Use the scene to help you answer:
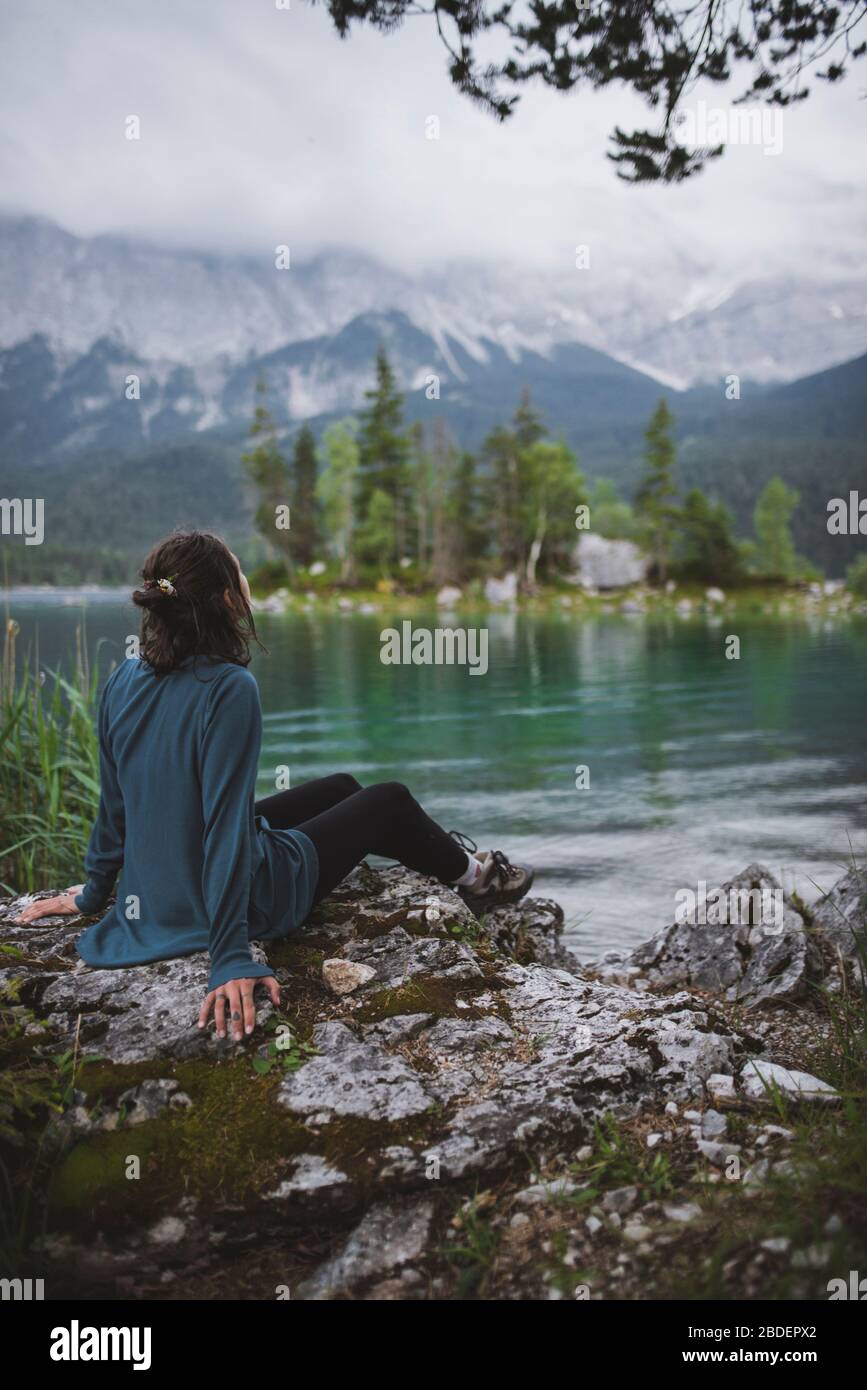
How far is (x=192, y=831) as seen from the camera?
127 inches

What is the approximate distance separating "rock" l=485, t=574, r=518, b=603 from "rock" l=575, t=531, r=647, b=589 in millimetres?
5933

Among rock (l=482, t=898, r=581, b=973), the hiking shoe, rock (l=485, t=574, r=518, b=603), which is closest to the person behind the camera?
the hiking shoe

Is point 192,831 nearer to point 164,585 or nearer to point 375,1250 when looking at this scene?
point 164,585

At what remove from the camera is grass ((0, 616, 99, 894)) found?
6363mm

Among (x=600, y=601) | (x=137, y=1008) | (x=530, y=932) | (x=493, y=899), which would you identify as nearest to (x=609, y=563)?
(x=600, y=601)

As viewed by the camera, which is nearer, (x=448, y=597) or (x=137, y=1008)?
(x=137, y=1008)

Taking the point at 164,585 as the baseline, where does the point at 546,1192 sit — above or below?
below

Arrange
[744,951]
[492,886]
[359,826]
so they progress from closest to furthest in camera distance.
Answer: [359,826]
[492,886]
[744,951]

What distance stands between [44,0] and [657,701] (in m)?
17.9

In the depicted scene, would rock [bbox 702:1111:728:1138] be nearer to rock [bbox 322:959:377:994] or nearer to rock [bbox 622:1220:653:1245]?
rock [bbox 622:1220:653:1245]

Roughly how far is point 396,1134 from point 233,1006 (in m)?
0.66

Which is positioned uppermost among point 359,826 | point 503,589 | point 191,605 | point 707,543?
point 707,543

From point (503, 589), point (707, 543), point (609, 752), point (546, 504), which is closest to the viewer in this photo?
point (609, 752)

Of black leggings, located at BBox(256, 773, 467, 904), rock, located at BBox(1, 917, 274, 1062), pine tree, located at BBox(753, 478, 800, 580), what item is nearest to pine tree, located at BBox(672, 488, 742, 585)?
pine tree, located at BBox(753, 478, 800, 580)
